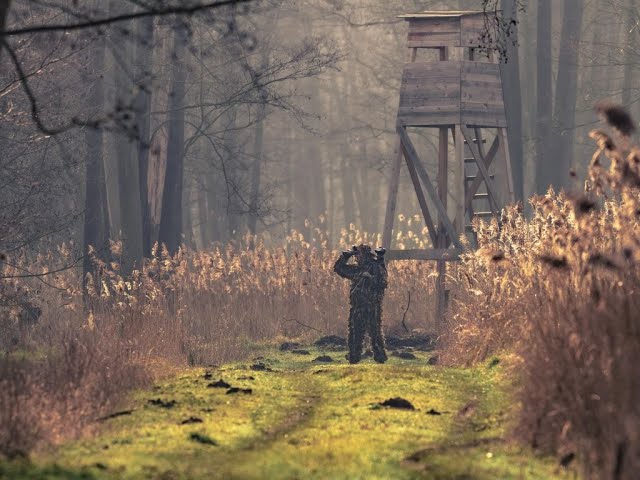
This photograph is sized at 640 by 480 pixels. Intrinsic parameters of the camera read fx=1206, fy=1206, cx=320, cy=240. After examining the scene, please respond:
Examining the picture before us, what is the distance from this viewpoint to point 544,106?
30109 mm

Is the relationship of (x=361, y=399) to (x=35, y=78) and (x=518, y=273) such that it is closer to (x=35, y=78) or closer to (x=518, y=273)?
(x=518, y=273)

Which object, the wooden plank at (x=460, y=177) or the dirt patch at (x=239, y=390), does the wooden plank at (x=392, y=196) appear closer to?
the wooden plank at (x=460, y=177)

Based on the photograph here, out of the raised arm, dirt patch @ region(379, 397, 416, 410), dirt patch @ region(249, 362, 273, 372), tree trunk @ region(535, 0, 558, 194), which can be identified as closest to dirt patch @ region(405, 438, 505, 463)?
dirt patch @ region(379, 397, 416, 410)

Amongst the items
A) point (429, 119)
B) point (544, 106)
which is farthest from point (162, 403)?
point (544, 106)

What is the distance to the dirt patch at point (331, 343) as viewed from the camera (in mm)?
18516

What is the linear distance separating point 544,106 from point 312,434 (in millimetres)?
22204

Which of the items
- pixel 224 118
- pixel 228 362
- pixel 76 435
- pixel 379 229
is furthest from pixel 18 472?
pixel 379 229

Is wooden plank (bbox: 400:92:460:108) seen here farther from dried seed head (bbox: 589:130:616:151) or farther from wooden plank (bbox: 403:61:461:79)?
dried seed head (bbox: 589:130:616:151)

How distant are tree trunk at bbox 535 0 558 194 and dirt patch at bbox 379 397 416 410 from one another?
1925 cm

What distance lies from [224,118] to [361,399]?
33.5 metres

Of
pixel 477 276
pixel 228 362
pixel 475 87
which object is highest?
pixel 475 87

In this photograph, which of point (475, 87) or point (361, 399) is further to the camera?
point (475, 87)

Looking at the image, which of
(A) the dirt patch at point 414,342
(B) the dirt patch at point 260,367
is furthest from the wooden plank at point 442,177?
(B) the dirt patch at point 260,367

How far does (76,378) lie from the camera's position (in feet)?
35.5
